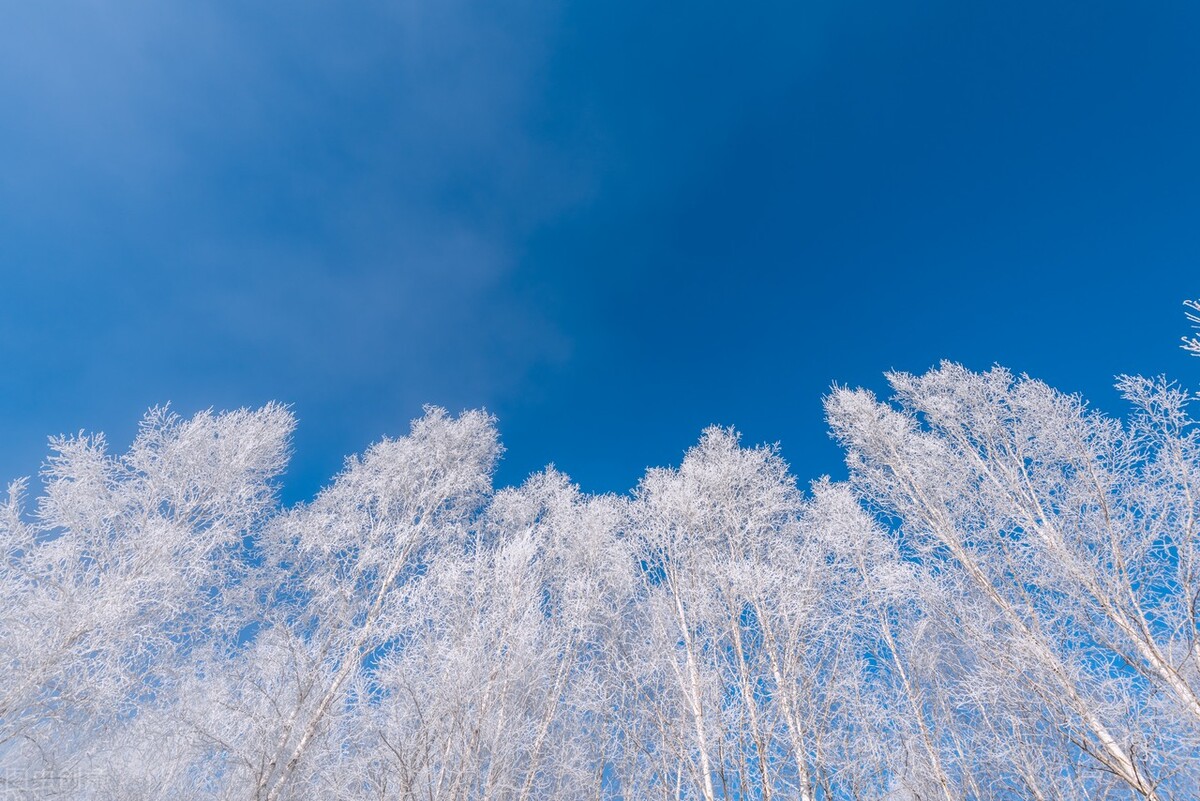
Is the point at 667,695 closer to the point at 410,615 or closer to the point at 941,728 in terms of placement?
the point at 410,615

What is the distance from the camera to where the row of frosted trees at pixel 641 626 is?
226 inches

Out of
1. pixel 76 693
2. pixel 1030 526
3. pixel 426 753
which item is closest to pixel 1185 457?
pixel 1030 526

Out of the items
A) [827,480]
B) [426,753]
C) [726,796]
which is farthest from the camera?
[827,480]

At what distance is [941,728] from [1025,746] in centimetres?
108

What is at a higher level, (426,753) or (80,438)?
(80,438)

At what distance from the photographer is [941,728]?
7.87m

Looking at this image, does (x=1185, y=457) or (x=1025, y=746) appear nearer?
(x=1185, y=457)

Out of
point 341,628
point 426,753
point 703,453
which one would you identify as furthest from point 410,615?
point 703,453

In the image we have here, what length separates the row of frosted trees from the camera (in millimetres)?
5742

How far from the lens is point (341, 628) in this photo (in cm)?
806

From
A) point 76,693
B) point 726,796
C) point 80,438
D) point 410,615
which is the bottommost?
point 726,796

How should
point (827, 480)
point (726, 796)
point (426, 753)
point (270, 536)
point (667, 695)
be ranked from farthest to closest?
point (827, 480), point (270, 536), point (667, 695), point (426, 753), point (726, 796)

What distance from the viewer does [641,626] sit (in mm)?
8453

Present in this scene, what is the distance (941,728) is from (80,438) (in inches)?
558
